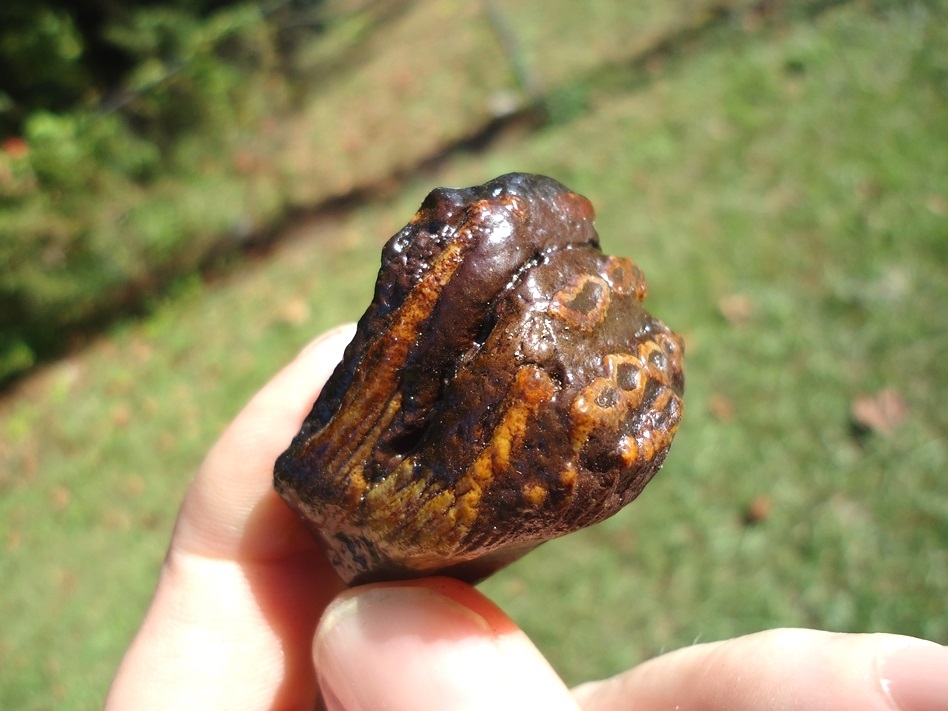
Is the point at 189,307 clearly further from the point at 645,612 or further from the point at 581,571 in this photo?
the point at 645,612

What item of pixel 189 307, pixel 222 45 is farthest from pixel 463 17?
pixel 189 307

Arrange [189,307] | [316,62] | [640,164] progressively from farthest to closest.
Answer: [316,62] → [189,307] → [640,164]

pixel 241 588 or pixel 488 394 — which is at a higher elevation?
pixel 488 394

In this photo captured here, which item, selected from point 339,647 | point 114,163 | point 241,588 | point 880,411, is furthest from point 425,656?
point 114,163

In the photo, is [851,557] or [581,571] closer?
[851,557]

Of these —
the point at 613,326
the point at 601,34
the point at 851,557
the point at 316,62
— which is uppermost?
the point at 613,326

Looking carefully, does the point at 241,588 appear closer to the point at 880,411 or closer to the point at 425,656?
the point at 425,656
